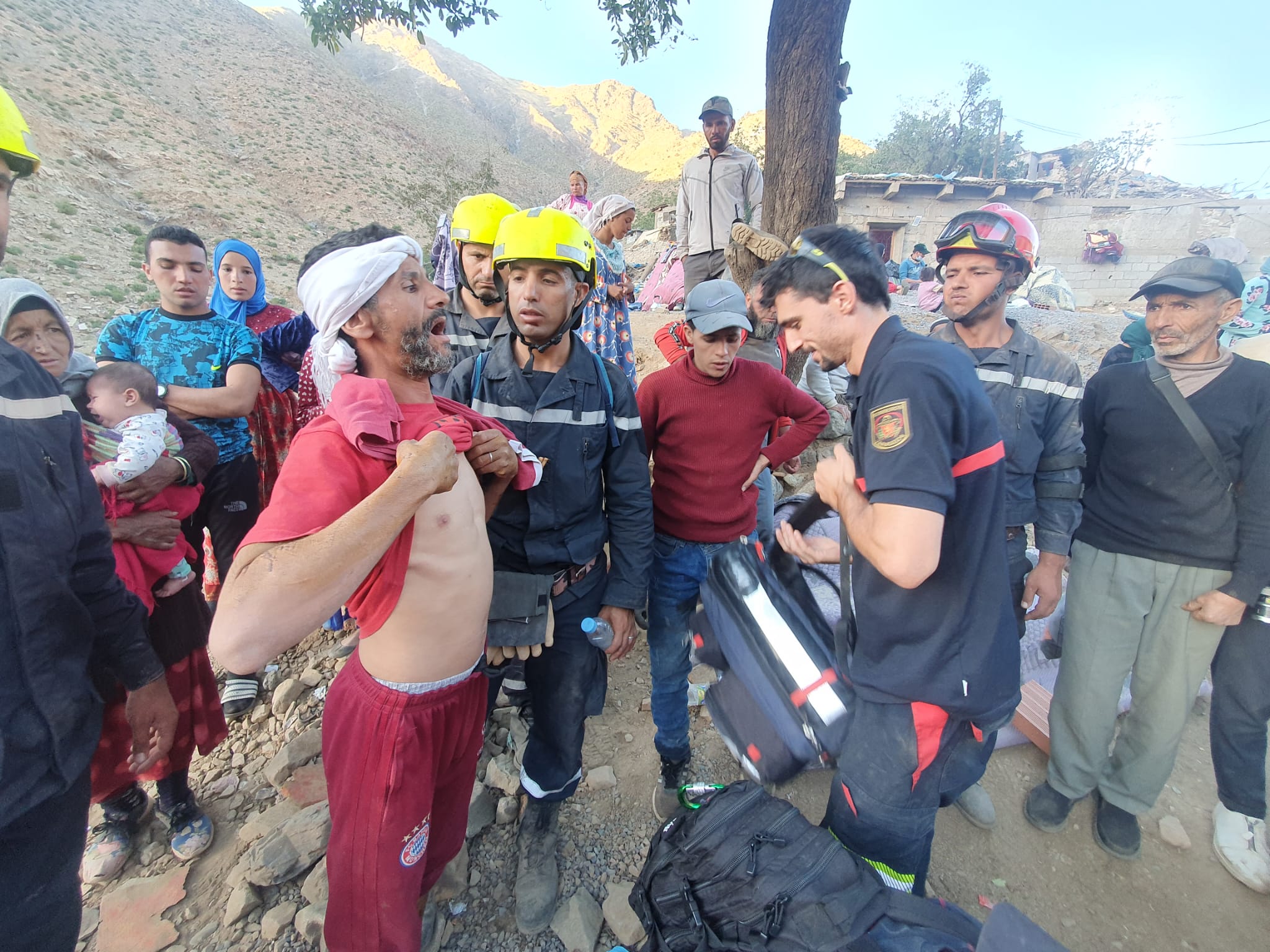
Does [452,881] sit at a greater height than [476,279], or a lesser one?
lesser

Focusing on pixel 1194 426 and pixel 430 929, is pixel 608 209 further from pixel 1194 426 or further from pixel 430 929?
pixel 430 929

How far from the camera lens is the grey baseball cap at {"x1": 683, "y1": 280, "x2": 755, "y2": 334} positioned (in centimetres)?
259

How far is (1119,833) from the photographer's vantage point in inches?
104

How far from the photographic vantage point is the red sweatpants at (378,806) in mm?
1607

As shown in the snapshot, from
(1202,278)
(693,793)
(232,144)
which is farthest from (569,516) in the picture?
(232,144)

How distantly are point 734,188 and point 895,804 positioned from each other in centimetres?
575

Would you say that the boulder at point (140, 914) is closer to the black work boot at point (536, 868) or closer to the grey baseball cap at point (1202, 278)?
the black work boot at point (536, 868)

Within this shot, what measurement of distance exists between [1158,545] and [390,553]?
3.10 meters

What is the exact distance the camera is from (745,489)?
2840 millimetres

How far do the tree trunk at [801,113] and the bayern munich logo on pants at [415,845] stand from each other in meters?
4.26

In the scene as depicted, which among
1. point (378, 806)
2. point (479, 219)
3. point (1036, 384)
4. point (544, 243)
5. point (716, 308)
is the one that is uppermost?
point (479, 219)

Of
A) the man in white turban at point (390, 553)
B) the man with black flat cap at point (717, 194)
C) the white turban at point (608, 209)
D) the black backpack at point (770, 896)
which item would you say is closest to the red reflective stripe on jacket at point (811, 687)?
the black backpack at point (770, 896)

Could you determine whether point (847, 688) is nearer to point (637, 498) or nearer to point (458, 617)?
point (637, 498)

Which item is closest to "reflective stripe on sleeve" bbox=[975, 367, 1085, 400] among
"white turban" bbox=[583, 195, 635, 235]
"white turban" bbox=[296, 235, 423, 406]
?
"white turban" bbox=[296, 235, 423, 406]
